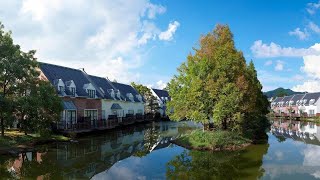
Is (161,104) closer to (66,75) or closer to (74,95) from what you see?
(66,75)

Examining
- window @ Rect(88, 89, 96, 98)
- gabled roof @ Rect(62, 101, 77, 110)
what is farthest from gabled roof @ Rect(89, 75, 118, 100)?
gabled roof @ Rect(62, 101, 77, 110)

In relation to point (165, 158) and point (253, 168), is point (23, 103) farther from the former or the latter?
point (253, 168)

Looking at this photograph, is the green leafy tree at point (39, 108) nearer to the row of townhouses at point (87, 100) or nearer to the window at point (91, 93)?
the row of townhouses at point (87, 100)

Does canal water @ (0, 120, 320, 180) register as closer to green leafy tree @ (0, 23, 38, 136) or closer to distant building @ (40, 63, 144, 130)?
green leafy tree @ (0, 23, 38, 136)

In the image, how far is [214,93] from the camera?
28.2 metres

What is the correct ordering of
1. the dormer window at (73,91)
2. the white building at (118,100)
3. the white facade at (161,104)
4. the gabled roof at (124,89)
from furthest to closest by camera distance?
the white facade at (161,104)
the gabled roof at (124,89)
the white building at (118,100)
the dormer window at (73,91)

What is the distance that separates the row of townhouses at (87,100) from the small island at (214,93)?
14.6 metres

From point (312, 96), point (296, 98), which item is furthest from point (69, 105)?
point (296, 98)

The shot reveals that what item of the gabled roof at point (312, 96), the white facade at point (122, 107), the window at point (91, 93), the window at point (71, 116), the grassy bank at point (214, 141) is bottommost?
the grassy bank at point (214, 141)

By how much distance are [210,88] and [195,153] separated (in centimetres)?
621

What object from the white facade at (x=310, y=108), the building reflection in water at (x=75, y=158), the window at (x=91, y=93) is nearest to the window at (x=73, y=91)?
the window at (x=91, y=93)

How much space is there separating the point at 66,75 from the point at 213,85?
24.9m

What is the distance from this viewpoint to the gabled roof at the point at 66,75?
41.3m

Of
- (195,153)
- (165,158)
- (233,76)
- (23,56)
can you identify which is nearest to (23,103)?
(23,56)
